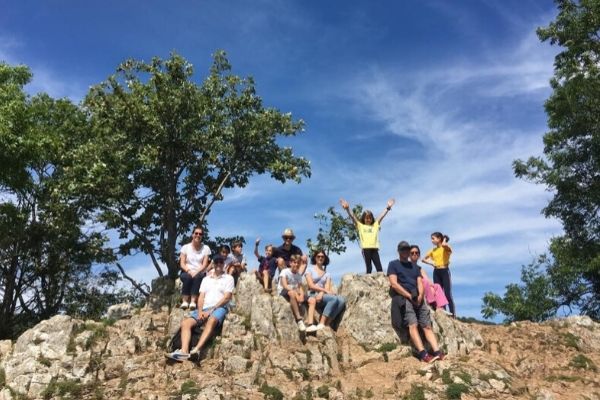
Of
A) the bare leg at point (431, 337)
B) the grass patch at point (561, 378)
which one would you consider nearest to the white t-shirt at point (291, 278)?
the bare leg at point (431, 337)

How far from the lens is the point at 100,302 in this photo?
2628cm

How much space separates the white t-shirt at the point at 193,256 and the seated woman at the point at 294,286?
2357 millimetres

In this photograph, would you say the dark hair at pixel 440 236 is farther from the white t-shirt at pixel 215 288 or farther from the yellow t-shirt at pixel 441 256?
the white t-shirt at pixel 215 288

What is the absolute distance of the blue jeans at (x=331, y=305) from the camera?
14008 millimetres

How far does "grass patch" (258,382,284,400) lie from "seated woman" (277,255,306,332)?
86.1 inches

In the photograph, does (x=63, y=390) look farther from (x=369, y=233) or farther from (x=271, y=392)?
(x=369, y=233)

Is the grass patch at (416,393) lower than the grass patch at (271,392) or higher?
lower

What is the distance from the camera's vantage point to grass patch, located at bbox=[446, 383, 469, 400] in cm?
1126

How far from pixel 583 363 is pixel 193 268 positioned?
36.4 feet

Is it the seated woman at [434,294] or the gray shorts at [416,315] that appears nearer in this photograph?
the gray shorts at [416,315]

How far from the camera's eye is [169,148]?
2234 centimetres

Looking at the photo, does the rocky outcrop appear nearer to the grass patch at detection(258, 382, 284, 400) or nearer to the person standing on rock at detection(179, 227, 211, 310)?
the grass patch at detection(258, 382, 284, 400)

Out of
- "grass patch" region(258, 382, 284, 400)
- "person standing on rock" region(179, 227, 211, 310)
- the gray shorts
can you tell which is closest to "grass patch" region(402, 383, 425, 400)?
the gray shorts

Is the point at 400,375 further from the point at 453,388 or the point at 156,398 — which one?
the point at 156,398
